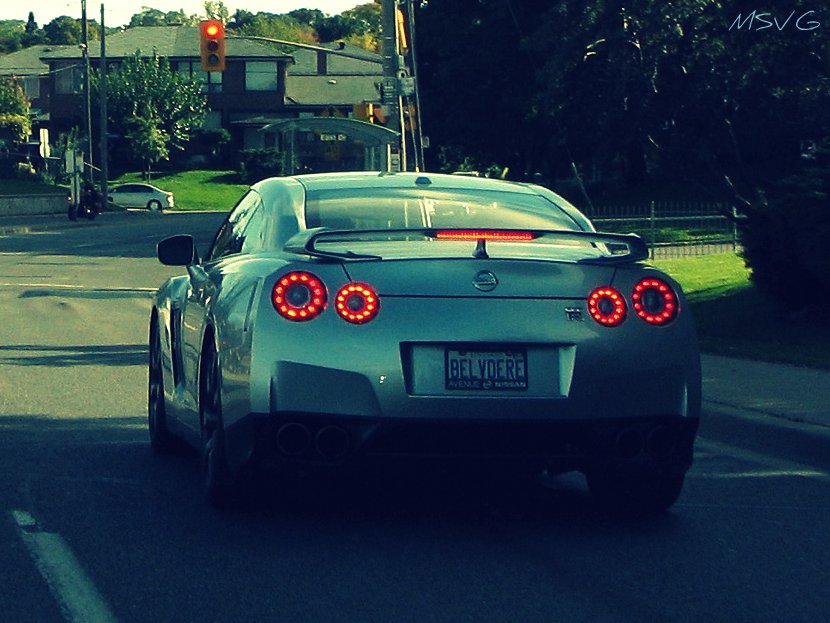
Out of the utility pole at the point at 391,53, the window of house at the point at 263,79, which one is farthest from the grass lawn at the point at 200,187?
the utility pole at the point at 391,53

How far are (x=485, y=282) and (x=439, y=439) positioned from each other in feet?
2.20

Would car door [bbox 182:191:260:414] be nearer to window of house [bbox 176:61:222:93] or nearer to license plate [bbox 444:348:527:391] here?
license plate [bbox 444:348:527:391]

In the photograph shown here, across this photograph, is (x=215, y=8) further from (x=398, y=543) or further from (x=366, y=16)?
(x=398, y=543)

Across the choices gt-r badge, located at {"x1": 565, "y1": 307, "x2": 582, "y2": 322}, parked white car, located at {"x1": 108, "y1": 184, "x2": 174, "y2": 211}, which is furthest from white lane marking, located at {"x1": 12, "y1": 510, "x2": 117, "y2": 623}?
parked white car, located at {"x1": 108, "y1": 184, "x2": 174, "y2": 211}

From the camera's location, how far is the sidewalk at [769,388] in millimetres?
10445

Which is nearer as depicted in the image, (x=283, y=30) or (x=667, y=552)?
(x=667, y=552)

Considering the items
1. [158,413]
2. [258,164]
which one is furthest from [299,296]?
[258,164]

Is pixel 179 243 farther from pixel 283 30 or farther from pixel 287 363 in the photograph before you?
pixel 283 30

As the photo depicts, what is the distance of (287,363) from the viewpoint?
680 centimetres

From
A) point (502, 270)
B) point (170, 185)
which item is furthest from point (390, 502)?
point (170, 185)

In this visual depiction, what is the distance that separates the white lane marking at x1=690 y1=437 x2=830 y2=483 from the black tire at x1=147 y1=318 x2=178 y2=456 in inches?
113

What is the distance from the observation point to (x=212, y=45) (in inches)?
1315

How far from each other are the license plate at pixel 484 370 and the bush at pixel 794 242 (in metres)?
8.84

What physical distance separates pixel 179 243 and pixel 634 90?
13.3 m
